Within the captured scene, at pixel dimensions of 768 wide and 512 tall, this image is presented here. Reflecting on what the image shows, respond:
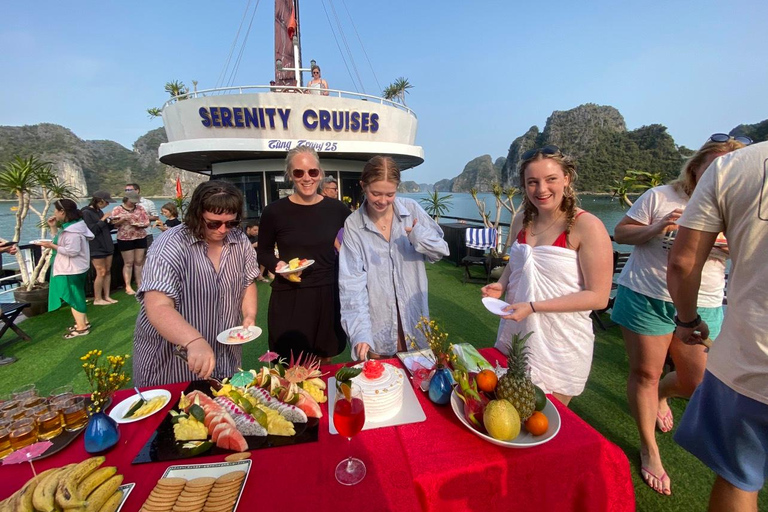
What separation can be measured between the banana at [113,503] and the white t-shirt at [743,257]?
2.34m

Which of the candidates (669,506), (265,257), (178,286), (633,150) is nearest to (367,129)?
(265,257)

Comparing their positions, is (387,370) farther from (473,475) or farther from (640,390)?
(640,390)

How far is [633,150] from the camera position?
3516 centimetres

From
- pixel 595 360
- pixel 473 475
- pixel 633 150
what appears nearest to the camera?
pixel 473 475

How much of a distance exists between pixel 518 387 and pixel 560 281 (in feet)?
2.39

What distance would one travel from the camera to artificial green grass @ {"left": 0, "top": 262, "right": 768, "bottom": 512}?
7.46 feet

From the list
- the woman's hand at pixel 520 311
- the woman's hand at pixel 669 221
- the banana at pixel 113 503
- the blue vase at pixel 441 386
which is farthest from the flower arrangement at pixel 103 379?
the woman's hand at pixel 669 221

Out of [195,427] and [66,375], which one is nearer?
[195,427]

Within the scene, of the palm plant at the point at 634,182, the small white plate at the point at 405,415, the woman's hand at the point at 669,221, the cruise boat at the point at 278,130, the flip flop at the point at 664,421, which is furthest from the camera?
the cruise boat at the point at 278,130

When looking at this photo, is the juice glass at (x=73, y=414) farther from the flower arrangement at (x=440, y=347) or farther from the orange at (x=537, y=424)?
the orange at (x=537, y=424)

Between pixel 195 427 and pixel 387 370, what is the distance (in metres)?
0.90

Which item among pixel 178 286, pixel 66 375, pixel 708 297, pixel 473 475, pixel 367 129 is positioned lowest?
pixel 66 375

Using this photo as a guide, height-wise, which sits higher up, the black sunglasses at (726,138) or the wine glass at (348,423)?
the black sunglasses at (726,138)

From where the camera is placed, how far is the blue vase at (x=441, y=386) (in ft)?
5.18
